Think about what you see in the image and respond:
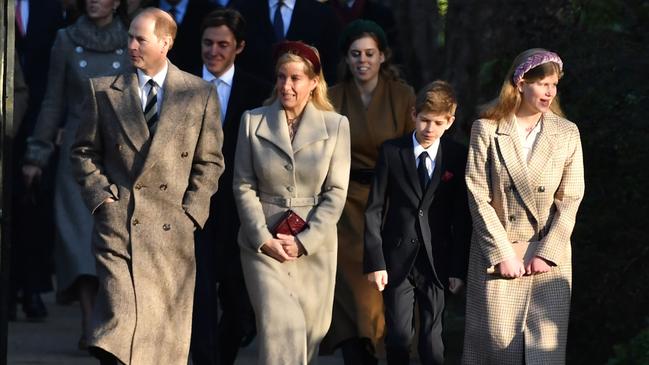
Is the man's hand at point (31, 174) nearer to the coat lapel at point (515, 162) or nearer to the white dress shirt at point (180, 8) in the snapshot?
the white dress shirt at point (180, 8)

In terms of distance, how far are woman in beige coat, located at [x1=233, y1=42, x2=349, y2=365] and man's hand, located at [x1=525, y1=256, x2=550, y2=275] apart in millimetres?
1084

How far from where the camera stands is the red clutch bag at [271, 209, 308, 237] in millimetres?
10258

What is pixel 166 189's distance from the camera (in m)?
10.0

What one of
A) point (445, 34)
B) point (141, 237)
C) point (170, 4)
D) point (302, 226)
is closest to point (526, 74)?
point (302, 226)

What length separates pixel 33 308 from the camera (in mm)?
14453

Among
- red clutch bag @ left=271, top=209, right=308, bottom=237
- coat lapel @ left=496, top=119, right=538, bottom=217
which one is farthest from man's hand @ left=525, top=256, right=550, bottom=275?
red clutch bag @ left=271, top=209, right=308, bottom=237

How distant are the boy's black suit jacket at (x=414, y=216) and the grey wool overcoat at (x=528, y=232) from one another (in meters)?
0.35

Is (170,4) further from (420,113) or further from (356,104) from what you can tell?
(420,113)

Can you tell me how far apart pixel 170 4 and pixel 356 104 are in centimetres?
211

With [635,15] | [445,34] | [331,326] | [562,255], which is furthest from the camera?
[445,34]

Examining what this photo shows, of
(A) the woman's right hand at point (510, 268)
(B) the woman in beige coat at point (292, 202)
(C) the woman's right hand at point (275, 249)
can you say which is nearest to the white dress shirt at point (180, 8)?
(B) the woman in beige coat at point (292, 202)

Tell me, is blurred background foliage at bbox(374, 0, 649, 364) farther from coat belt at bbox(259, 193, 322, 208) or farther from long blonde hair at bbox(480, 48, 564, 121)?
coat belt at bbox(259, 193, 322, 208)

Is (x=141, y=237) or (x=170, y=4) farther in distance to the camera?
(x=170, y=4)

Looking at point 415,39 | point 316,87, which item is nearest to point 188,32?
point 316,87
